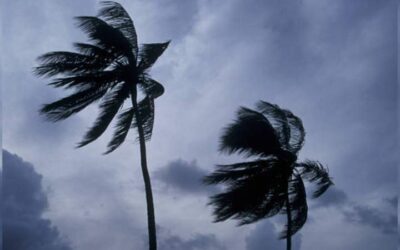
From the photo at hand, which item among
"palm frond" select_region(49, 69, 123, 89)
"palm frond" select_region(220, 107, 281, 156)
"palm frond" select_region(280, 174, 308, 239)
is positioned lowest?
"palm frond" select_region(280, 174, 308, 239)

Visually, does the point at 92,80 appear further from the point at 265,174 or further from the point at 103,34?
the point at 265,174

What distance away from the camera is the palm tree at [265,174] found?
16078 millimetres

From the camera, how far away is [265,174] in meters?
16.8

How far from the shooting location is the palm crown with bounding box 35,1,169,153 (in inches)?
599

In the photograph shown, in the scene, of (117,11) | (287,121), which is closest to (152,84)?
(117,11)

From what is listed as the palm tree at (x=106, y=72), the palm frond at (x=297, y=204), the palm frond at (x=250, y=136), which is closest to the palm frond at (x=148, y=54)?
the palm tree at (x=106, y=72)

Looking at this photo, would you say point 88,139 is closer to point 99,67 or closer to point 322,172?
point 99,67

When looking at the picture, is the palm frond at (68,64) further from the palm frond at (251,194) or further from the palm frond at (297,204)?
the palm frond at (297,204)

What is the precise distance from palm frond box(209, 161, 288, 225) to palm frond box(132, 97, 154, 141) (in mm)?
3581

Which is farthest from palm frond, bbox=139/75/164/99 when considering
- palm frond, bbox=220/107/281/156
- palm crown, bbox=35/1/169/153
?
palm frond, bbox=220/107/281/156

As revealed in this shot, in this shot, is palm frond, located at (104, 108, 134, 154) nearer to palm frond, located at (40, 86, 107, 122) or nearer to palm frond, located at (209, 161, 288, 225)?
palm frond, located at (40, 86, 107, 122)

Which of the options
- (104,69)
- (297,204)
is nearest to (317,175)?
(297,204)

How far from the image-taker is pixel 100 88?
1595cm

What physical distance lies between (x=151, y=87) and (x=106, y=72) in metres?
2.26
